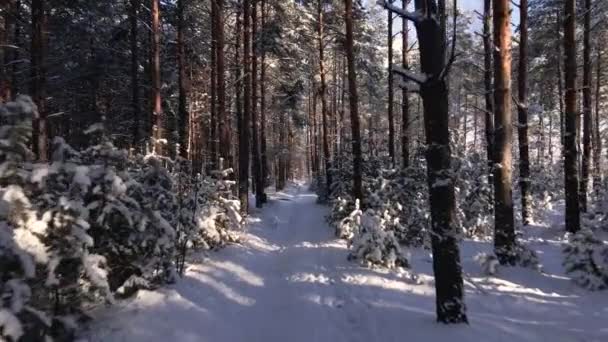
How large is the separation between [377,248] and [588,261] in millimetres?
3436

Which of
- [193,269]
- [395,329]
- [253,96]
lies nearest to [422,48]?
[395,329]

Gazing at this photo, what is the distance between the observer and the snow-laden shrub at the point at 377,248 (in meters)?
9.01

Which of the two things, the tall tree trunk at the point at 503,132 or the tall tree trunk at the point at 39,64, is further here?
the tall tree trunk at the point at 39,64

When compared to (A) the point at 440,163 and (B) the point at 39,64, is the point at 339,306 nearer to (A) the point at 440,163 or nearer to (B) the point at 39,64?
(A) the point at 440,163

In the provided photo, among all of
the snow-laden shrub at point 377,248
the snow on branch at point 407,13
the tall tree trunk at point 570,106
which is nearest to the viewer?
the snow on branch at point 407,13

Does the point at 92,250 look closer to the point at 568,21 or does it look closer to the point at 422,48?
Answer: the point at 422,48

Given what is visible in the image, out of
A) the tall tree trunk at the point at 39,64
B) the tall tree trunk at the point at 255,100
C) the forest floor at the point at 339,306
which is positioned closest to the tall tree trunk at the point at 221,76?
the tall tree trunk at the point at 255,100

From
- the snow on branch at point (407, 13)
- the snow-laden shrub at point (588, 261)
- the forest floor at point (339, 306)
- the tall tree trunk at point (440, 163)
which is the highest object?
the snow on branch at point (407, 13)

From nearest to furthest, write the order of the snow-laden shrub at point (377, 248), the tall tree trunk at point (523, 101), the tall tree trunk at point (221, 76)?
1. the snow-laden shrub at point (377, 248)
2. the tall tree trunk at point (523, 101)
3. the tall tree trunk at point (221, 76)

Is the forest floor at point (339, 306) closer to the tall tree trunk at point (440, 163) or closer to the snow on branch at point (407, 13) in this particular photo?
the tall tree trunk at point (440, 163)

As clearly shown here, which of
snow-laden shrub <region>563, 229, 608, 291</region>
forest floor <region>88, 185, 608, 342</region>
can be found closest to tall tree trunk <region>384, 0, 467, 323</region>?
forest floor <region>88, 185, 608, 342</region>

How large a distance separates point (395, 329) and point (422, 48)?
3373 millimetres

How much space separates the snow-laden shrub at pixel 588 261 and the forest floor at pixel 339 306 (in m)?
0.24

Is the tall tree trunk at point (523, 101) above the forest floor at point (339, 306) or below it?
above
